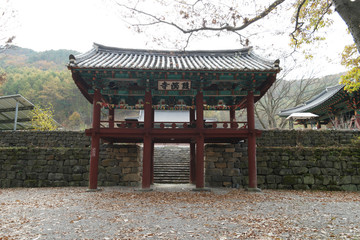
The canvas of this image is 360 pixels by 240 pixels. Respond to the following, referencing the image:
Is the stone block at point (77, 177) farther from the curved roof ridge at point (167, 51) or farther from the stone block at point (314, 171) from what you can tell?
the stone block at point (314, 171)

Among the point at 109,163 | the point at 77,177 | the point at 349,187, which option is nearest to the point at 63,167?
the point at 77,177

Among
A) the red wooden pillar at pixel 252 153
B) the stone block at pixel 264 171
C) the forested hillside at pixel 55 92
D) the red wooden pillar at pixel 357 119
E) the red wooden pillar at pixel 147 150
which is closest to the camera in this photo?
the red wooden pillar at pixel 147 150

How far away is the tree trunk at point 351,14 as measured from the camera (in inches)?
158

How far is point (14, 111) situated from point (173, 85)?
1444 cm

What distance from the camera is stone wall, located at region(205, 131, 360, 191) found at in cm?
1020

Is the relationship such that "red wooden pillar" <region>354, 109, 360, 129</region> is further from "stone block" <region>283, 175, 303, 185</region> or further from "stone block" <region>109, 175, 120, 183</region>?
"stone block" <region>109, 175, 120, 183</region>

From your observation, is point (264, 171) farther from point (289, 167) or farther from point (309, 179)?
point (309, 179)

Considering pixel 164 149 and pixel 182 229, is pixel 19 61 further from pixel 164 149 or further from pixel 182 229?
pixel 182 229

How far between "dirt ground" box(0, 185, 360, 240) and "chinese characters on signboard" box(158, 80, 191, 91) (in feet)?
13.5

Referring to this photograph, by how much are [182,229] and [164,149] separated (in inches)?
506

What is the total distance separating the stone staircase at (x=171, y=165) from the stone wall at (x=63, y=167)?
233 centimetres

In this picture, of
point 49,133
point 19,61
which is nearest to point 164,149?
point 49,133

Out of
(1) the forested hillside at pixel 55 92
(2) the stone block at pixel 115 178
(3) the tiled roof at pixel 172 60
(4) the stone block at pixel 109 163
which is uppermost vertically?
(1) the forested hillside at pixel 55 92

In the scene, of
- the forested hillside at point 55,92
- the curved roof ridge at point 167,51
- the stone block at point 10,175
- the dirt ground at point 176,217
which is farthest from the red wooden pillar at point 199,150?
the forested hillside at point 55,92
